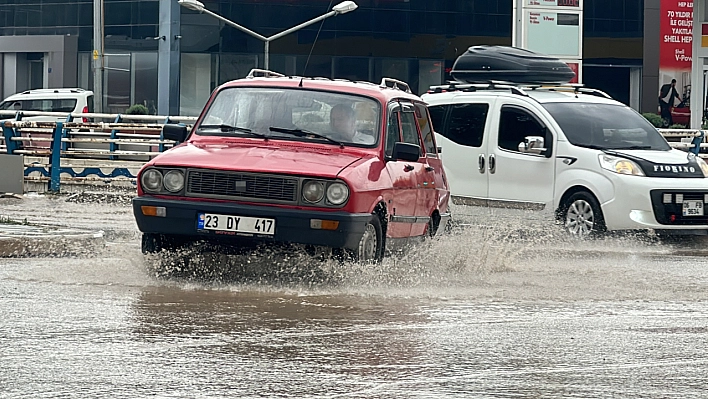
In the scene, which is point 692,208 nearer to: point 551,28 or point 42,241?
point 42,241

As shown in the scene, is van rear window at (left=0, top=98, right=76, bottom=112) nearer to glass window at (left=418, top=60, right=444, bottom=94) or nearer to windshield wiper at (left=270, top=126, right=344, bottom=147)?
glass window at (left=418, top=60, right=444, bottom=94)

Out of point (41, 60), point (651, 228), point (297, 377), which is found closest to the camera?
point (297, 377)

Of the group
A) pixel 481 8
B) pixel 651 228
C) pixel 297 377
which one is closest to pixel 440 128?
pixel 651 228

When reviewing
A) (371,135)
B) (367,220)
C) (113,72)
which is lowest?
(367,220)

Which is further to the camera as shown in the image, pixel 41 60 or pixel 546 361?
pixel 41 60

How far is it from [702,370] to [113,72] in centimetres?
5083

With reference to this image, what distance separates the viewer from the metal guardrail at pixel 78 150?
20.6 meters

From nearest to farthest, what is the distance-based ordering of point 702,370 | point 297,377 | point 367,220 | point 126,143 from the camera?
point 297,377, point 702,370, point 367,220, point 126,143

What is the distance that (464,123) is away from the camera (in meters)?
15.1

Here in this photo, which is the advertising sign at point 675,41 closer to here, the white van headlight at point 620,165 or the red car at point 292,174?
the white van headlight at point 620,165

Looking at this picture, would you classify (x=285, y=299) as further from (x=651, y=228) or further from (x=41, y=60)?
(x=41, y=60)

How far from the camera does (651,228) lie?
→ 13.8 metres

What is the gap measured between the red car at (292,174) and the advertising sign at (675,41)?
147 feet

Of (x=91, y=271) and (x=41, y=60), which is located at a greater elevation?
(x=41, y=60)
